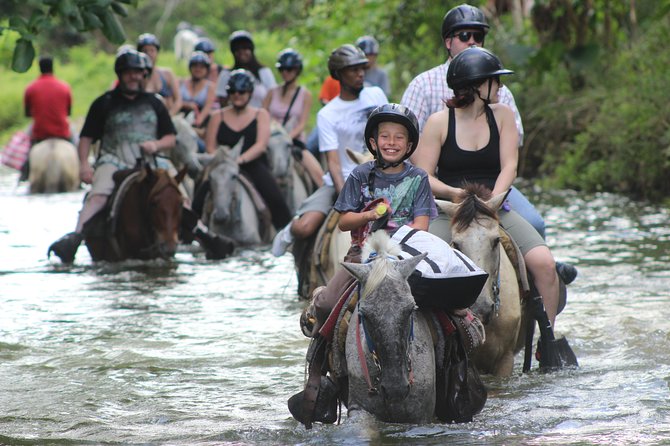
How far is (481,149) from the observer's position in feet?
26.1

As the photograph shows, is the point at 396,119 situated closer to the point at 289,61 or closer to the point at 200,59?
the point at 289,61

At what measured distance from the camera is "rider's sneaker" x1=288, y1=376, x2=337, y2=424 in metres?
6.45

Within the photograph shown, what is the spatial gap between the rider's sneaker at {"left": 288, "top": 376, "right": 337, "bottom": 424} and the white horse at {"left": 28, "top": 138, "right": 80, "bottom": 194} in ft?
57.2

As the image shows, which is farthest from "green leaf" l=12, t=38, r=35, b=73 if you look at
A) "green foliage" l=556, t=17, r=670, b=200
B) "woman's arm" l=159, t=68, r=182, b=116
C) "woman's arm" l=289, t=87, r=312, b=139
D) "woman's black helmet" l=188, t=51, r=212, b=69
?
"green foliage" l=556, t=17, r=670, b=200

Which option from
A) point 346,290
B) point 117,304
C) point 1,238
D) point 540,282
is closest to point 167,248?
point 117,304

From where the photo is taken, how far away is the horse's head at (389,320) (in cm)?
584

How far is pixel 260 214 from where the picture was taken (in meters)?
15.4

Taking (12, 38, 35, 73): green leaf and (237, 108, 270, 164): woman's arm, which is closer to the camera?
(12, 38, 35, 73): green leaf

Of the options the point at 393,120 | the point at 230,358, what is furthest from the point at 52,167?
the point at 393,120

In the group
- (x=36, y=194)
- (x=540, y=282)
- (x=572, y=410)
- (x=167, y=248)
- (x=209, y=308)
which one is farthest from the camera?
(x=36, y=194)

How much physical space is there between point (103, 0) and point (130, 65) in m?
4.22

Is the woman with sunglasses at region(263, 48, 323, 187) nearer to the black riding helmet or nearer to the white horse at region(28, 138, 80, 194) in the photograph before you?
the white horse at region(28, 138, 80, 194)

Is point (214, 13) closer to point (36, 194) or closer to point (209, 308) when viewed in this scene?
point (36, 194)

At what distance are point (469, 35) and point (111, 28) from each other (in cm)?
269
